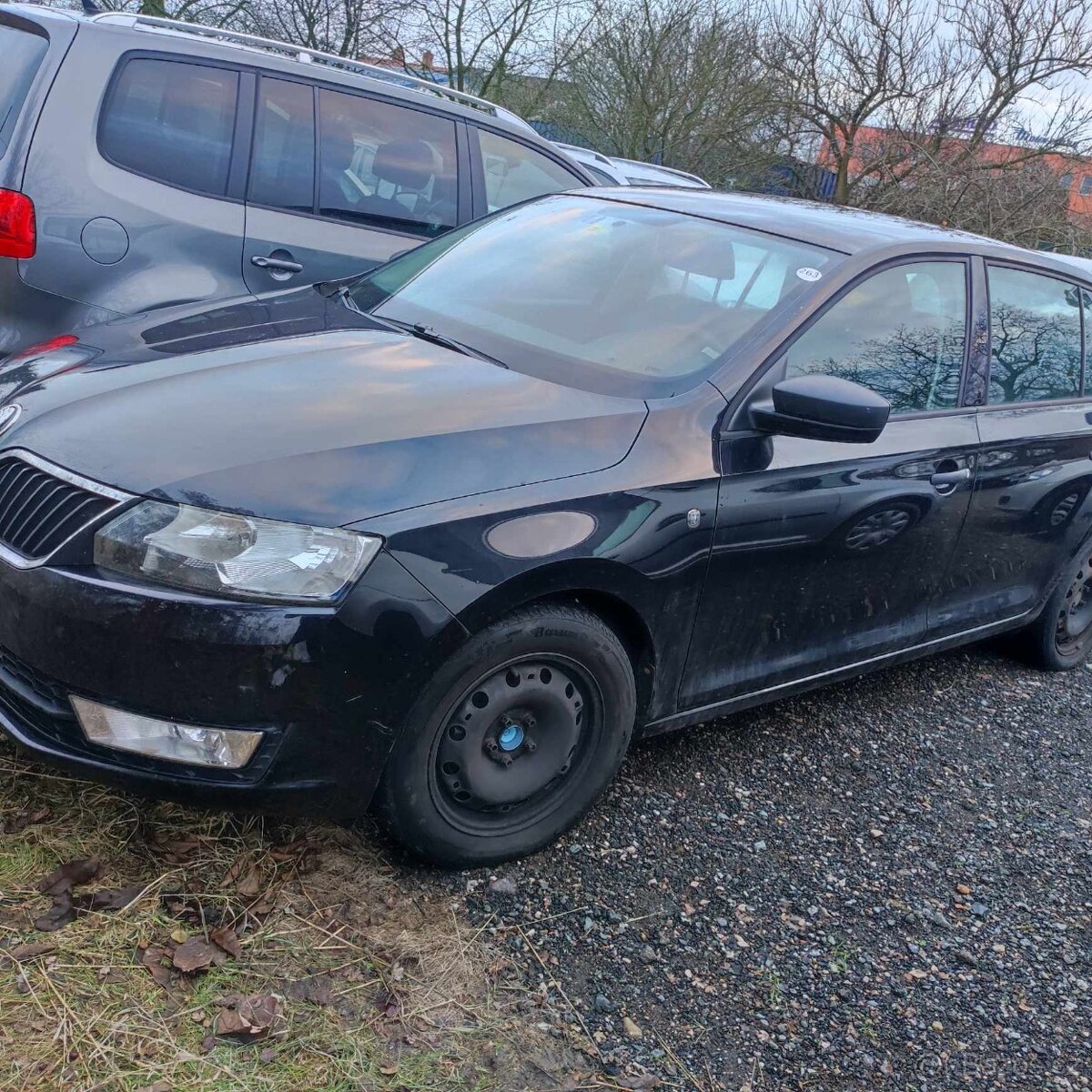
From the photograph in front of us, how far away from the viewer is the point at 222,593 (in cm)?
209

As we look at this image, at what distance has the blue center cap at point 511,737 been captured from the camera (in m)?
2.55

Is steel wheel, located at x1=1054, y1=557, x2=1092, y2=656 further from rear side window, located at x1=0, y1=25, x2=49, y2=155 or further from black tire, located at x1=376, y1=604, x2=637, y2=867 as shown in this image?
rear side window, located at x1=0, y1=25, x2=49, y2=155

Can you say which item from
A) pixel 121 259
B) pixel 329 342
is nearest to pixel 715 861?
pixel 329 342

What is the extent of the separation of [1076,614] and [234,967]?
3.76 metres

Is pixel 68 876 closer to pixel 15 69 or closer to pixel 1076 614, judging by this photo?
pixel 15 69

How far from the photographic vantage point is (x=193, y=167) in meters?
4.34

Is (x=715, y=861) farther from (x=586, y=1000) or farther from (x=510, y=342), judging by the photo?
(x=510, y=342)

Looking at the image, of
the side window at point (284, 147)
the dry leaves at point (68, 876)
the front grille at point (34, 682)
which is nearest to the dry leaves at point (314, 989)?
the dry leaves at point (68, 876)

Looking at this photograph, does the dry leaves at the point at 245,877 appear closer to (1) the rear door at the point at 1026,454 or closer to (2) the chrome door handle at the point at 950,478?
(2) the chrome door handle at the point at 950,478

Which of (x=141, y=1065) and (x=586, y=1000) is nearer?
(x=141, y=1065)

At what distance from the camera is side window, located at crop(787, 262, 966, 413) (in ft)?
10.0

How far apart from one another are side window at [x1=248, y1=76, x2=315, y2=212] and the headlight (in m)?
2.80

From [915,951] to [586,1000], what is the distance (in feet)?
2.95

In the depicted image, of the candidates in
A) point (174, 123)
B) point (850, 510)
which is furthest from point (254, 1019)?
point (174, 123)
